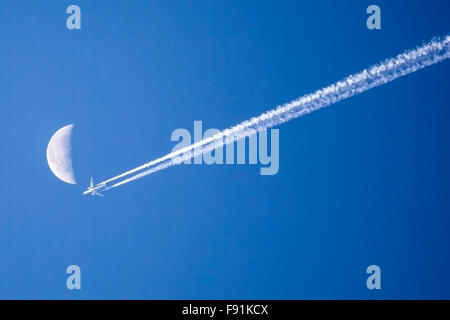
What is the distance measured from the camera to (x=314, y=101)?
40.1 feet

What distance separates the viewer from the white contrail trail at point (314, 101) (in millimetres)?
11547

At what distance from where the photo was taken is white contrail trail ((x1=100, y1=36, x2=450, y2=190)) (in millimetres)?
11547

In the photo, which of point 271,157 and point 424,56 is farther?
point 271,157

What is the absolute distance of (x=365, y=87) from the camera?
12.0 metres
